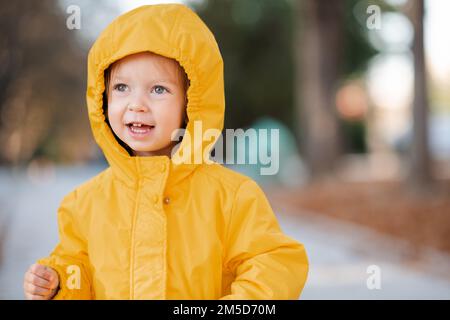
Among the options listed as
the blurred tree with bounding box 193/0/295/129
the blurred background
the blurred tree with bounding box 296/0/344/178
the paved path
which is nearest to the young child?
the blurred background

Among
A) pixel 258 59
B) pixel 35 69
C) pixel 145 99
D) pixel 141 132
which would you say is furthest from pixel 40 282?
pixel 258 59

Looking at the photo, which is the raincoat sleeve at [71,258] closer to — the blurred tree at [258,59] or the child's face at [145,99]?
the child's face at [145,99]

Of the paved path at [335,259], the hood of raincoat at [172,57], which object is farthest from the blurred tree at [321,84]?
the hood of raincoat at [172,57]

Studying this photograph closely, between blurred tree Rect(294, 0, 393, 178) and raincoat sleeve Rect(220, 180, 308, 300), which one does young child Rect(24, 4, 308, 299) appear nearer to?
raincoat sleeve Rect(220, 180, 308, 300)

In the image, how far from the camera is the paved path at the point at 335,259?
490 centimetres

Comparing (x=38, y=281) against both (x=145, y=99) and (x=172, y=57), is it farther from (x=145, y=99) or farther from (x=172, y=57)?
(x=172, y=57)

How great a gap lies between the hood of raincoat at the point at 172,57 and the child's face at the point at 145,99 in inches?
1.9

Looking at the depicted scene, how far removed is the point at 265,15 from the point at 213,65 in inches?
899

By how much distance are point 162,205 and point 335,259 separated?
173 inches

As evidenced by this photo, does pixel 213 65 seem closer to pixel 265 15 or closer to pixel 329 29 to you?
pixel 329 29

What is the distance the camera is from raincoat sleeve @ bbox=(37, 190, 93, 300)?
7.46 feet

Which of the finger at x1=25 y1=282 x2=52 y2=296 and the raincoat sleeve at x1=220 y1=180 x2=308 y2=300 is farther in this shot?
the finger at x1=25 y1=282 x2=52 y2=296

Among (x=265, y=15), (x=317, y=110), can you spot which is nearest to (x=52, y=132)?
(x=265, y=15)

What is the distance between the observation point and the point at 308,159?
47.4 feet
